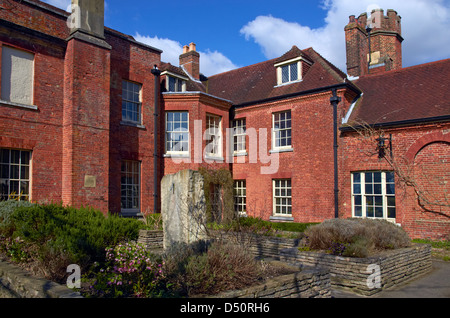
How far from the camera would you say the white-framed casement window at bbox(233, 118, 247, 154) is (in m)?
18.7

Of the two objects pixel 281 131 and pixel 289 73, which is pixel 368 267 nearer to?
pixel 281 131

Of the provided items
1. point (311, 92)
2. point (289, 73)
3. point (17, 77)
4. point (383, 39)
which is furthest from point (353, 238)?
point (383, 39)

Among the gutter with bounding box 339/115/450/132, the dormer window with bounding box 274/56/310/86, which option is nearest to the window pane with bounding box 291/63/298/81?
the dormer window with bounding box 274/56/310/86

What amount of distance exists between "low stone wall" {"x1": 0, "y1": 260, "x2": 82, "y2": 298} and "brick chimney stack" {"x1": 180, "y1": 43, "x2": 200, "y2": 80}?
16.5 meters

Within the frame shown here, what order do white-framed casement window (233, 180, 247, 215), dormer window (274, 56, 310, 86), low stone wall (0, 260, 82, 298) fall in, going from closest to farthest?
low stone wall (0, 260, 82, 298) < dormer window (274, 56, 310, 86) < white-framed casement window (233, 180, 247, 215)

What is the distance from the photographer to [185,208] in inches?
321

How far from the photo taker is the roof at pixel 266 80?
1666cm

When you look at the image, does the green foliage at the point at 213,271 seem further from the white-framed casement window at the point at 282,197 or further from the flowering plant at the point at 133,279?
the white-framed casement window at the point at 282,197

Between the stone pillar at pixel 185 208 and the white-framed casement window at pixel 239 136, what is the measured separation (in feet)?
33.3

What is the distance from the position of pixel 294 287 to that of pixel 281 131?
12.0m

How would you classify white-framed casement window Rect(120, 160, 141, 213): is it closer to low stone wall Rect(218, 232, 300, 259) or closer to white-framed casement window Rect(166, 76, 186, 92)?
white-framed casement window Rect(166, 76, 186, 92)

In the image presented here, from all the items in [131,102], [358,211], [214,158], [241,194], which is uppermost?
[131,102]

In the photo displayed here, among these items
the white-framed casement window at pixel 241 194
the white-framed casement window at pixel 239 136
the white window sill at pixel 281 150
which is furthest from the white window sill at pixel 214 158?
the white window sill at pixel 281 150
